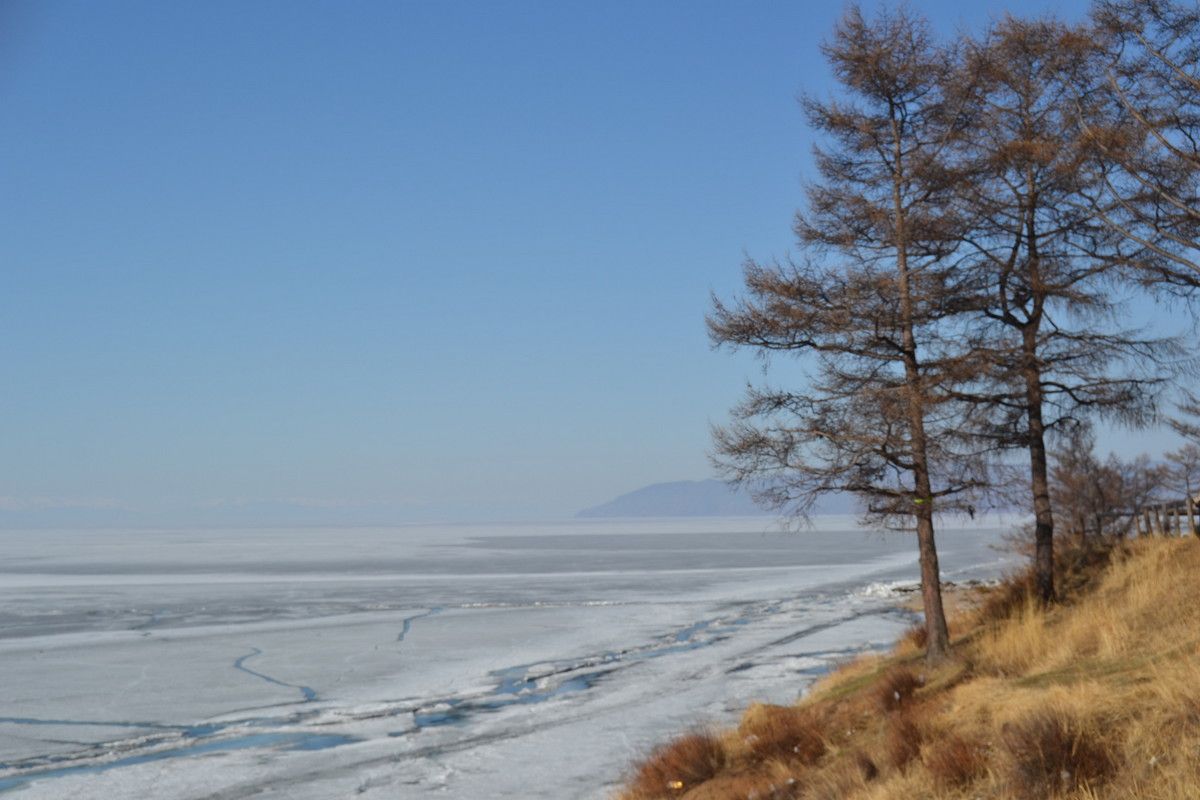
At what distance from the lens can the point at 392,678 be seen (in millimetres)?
19281

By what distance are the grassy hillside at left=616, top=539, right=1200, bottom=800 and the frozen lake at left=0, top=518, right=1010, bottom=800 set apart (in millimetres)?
1665

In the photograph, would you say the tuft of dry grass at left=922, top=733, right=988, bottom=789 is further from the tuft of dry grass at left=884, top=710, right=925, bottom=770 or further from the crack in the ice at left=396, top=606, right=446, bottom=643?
the crack in the ice at left=396, top=606, right=446, bottom=643

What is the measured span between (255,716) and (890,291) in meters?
12.3

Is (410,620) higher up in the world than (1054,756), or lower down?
lower down

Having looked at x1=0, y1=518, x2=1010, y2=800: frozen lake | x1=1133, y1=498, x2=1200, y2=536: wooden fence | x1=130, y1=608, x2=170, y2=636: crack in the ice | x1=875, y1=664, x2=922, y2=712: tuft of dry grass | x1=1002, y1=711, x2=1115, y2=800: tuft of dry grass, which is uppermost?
x1=1133, y1=498, x2=1200, y2=536: wooden fence

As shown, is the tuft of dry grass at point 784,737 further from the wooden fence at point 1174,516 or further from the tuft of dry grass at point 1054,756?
the wooden fence at point 1174,516

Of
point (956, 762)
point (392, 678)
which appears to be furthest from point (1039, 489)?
point (392, 678)

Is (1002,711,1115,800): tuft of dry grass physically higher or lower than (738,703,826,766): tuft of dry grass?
higher

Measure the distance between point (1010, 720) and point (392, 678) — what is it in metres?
13.2

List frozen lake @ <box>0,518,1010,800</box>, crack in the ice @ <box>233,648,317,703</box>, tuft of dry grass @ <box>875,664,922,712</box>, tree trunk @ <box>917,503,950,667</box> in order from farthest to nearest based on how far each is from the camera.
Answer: crack in the ice @ <box>233,648,317,703</box> < tree trunk @ <box>917,503,950,667</box> < frozen lake @ <box>0,518,1010,800</box> < tuft of dry grass @ <box>875,664,922,712</box>

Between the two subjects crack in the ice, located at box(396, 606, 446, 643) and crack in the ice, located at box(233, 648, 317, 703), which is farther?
crack in the ice, located at box(396, 606, 446, 643)

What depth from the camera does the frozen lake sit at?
1260cm

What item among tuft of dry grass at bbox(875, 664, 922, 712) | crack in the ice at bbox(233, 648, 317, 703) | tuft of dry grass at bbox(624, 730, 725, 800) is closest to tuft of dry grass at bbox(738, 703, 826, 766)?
tuft of dry grass at bbox(624, 730, 725, 800)

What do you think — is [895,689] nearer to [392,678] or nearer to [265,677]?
[392,678]
